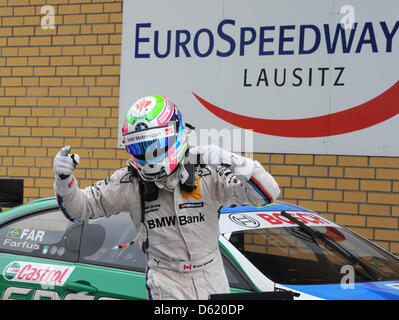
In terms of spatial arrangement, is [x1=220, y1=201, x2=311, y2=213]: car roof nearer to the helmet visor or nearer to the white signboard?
the helmet visor

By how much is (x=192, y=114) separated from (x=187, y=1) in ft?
4.00

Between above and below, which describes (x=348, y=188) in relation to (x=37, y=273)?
above

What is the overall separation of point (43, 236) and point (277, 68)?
289cm

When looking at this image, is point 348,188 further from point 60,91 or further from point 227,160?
point 60,91

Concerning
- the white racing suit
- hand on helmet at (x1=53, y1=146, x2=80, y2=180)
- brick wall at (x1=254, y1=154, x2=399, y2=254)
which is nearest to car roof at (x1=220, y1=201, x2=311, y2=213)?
the white racing suit

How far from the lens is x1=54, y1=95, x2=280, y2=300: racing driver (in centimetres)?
208

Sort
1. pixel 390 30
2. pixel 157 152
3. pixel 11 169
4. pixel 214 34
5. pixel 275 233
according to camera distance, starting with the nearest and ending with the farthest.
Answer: pixel 157 152 → pixel 275 233 → pixel 390 30 → pixel 214 34 → pixel 11 169

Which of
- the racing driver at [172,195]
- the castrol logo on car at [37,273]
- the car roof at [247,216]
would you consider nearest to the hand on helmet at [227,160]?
the racing driver at [172,195]

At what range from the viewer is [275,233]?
118 inches

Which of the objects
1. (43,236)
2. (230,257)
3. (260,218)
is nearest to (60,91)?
(43,236)

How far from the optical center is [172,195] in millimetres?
2195
